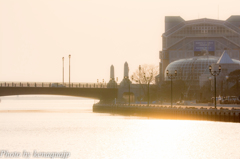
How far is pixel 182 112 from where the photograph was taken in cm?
12469

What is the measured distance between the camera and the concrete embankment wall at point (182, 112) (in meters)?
106

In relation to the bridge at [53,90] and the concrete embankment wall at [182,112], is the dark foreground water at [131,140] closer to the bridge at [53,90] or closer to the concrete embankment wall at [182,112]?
the concrete embankment wall at [182,112]

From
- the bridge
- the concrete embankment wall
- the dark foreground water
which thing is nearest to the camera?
the dark foreground water

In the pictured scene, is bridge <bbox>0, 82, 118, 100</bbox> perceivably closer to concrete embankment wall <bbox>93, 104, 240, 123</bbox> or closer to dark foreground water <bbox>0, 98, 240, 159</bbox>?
concrete embankment wall <bbox>93, 104, 240, 123</bbox>

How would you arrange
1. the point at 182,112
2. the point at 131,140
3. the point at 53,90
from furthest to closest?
the point at 53,90
the point at 182,112
the point at 131,140

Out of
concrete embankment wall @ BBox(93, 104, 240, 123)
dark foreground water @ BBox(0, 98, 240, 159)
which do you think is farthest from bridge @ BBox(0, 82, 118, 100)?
dark foreground water @ BBox(0, 98, 240, 159)

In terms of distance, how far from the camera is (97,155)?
72.2m

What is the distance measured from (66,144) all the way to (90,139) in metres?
9.22

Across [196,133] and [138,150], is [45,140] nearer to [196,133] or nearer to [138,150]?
[138,150]

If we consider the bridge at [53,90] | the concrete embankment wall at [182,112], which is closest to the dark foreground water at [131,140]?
A: the concrete embankment wall at [182,112]

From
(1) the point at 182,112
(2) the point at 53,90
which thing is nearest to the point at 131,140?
(1) the point at 182,112

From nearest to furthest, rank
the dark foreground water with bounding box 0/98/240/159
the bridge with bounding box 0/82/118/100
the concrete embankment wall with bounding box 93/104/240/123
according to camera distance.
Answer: the dark foreground water with bounding box 0/98/240/159 → the concrete embankment wall with bounding box 93/104/240/123 → the bridge with bounding box 0/82/118/100

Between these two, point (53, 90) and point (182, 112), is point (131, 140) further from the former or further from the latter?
point (53, 90)

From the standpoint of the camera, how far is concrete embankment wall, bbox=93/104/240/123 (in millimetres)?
106444
